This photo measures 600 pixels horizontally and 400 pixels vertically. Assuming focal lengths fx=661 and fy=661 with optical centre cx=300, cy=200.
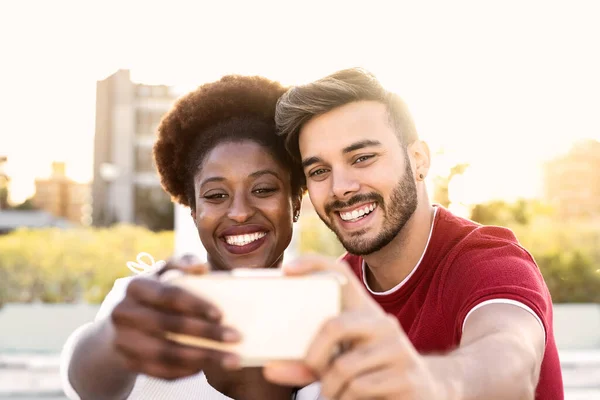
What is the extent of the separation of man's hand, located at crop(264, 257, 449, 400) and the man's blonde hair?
1.55 metres

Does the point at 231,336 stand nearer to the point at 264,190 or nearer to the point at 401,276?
the point at 264,190

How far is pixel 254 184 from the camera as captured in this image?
249 centimetres

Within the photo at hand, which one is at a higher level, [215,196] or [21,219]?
[215,196]

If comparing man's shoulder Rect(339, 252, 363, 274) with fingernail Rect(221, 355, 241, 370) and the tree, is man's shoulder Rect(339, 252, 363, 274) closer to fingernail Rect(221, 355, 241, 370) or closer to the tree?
fingernail Rect(221, 355, 241, 370)

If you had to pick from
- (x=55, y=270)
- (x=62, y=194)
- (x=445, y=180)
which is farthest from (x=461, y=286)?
(x=62, y=194)

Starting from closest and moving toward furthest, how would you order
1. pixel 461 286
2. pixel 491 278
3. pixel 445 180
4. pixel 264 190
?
1. pixel 491 278
2. pixel 461 286
3. pixel 264 190
4. pixel 445 180

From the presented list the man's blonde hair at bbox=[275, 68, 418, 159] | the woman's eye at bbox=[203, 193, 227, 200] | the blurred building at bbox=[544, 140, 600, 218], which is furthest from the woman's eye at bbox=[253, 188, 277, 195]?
the blurred building at bbox=[544, 140, 600, 218]

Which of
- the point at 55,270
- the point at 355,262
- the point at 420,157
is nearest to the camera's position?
the point at 420,157

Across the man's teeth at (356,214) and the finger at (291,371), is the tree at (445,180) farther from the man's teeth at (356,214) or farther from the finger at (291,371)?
the finger at (291,371)

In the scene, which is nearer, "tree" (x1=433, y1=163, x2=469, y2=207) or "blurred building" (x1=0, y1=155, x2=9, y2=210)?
"tree" (x1=433, y1=163, x2=469, y2=207)

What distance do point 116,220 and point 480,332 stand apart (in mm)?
43267

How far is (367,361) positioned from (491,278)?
105 centimetres

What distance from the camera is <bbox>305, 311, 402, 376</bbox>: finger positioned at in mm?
1050

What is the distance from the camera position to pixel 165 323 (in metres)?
1.07
